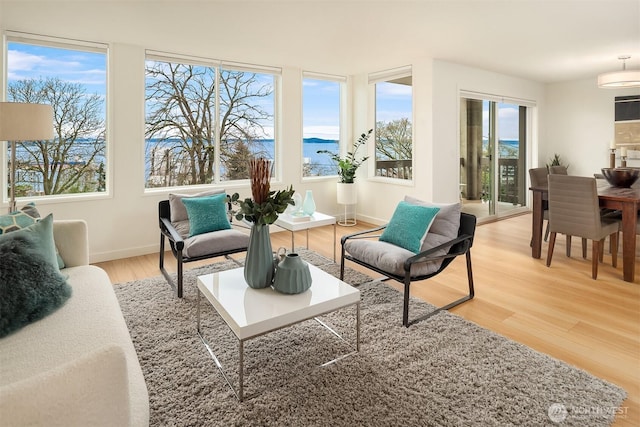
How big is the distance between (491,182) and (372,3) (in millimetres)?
4158

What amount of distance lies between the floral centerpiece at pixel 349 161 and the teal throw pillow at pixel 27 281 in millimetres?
4303

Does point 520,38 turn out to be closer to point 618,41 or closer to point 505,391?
point 618,41

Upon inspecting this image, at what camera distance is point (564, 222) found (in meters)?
3.74

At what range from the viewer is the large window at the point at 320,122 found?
5.85 m

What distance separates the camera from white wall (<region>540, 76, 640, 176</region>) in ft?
20.7

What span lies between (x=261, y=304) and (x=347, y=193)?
12.8 feet

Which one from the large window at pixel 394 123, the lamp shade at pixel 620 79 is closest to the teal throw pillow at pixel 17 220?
the large window at pixel 394 123

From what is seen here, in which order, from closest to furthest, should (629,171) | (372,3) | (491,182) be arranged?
(372,3), (629,171), (491,182)

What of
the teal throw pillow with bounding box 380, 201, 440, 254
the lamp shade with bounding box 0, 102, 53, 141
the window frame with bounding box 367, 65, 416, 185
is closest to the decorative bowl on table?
the window frame with bounding box 367, 65, 416, 185

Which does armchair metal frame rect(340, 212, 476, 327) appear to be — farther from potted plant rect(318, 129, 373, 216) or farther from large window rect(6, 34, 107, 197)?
large window rect(6, 34, 107, 197)

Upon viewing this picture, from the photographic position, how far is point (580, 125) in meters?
6.62

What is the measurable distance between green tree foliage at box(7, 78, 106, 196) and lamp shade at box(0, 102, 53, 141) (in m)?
1.20

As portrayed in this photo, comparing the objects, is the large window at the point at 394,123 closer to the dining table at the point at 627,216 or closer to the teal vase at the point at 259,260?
the dining table at the point at 627,216

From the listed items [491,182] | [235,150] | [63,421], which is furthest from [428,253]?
[491,182]
